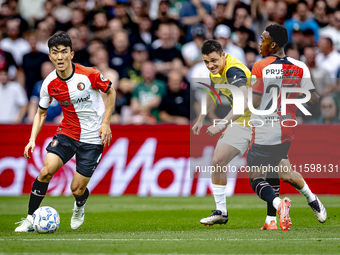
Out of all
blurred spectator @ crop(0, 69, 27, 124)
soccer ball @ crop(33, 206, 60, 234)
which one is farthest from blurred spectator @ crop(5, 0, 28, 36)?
soccer ball @ crop(33, 206, 60, 234)

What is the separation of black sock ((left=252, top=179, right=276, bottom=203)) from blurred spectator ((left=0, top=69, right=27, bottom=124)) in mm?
7210

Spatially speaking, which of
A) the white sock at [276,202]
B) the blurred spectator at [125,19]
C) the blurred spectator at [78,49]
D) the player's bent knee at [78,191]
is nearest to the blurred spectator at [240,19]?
the blurred spectator at [125,19]

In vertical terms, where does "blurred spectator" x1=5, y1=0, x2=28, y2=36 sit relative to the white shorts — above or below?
above

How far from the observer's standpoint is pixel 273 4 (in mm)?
13375

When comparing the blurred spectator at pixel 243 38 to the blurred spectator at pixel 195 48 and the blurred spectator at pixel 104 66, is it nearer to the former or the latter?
the blurred spectator at pixel 195 48

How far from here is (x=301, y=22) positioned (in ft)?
42.5

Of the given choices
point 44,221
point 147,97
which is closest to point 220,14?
point 147,97

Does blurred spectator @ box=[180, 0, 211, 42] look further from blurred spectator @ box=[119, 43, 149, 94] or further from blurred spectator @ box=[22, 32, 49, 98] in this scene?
blurred spectator @ box=[22, 32, 49, 98]

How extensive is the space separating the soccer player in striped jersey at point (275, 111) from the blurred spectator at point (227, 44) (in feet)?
18.8

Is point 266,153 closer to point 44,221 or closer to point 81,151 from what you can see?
point 81,151

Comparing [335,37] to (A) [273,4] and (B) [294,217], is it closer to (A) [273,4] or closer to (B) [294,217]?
(A) [273,4]

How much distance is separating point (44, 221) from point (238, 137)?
2.65 m

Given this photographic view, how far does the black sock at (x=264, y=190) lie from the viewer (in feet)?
21.1

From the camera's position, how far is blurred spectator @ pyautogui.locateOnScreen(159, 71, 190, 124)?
460 inches
